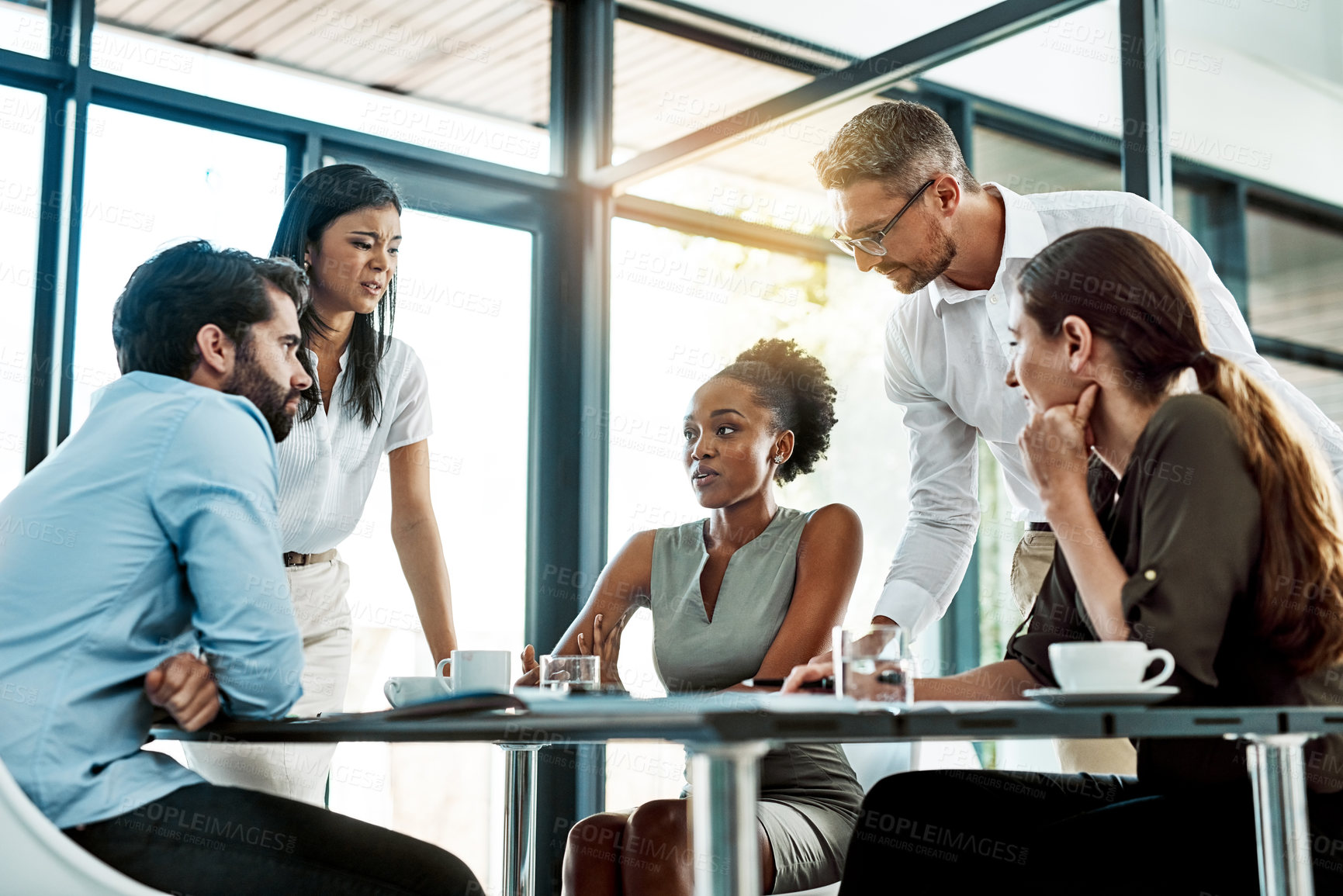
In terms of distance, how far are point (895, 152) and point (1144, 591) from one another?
1.25 m

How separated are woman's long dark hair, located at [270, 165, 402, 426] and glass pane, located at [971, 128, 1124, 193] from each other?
1.77m

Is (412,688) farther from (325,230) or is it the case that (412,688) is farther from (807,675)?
(325,230)

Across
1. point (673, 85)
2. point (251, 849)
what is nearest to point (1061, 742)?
point (251, 849)

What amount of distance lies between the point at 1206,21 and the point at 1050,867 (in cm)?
204

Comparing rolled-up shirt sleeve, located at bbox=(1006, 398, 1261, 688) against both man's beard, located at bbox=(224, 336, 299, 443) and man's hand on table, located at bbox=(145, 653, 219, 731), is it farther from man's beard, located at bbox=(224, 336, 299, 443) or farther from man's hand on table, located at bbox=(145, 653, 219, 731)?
man's beard, located at bbox=(224, 336, 299, 443)

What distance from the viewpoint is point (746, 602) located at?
7.92ft

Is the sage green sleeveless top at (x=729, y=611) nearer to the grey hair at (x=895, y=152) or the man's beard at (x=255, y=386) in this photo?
the grey hair at (x=895, y=152)

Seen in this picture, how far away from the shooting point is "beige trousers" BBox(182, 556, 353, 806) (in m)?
2.55

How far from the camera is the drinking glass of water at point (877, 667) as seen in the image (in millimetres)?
1326

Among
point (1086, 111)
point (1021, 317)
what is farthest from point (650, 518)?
point (1021, 317)

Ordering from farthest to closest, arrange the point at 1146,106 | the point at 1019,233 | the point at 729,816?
the point at 1146,106
the point at 1019,233
the point at 729,816

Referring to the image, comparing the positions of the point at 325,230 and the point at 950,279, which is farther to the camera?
the point at 325,230

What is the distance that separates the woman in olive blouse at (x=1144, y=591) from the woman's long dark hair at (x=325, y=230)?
1580 millimetres

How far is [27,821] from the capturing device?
1247 millimetres
